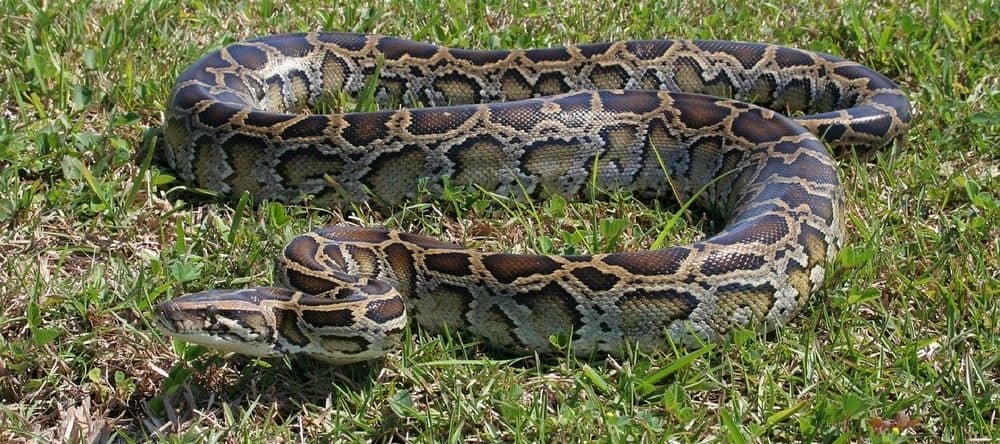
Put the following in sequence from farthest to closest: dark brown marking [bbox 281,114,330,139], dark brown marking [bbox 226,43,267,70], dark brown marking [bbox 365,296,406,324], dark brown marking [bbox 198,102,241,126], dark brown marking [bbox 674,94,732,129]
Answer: dark brown marking [bbox 226,43,267,70] < dark brown marking [bbox 674,94,732,129] < dark brown marking [bbox 198,102,241,126] < dark brown marking [bbox 281,114,330,139] < dark brown marking [bbox 365,296,406,324]

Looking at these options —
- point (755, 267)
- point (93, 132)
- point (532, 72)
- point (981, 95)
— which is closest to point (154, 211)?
point (93, 132)

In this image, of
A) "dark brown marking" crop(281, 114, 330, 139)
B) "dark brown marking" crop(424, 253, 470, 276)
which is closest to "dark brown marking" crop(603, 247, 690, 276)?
"dark brown marking" crop(424, 253, 470, 276)

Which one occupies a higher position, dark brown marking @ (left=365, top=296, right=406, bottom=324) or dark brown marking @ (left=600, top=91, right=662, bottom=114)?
dark brown marking @ (left=600, top=91, right=662, bottom=114)

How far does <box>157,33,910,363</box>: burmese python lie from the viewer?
6.00 m

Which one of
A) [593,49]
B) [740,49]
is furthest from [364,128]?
[740,49]

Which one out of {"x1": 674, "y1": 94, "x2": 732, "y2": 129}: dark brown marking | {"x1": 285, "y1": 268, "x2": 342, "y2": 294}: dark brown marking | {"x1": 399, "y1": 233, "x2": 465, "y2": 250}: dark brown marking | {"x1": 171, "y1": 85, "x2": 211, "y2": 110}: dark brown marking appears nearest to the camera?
{"x1": 285, "y1": 268, "x2": 342, "y2": 294}: dark brown marking

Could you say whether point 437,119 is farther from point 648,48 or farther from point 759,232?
point 648,48

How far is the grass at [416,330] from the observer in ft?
18.2

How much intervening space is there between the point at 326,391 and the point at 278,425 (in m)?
0.33

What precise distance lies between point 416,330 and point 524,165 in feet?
6.37

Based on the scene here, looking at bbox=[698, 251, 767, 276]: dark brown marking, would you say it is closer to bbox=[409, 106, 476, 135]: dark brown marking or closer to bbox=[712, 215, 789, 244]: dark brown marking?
bbox=[712, 215, 789, 244]: dark brown marking

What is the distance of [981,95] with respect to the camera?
899 cm

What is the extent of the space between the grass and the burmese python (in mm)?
222

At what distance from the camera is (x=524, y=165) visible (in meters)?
7.84
